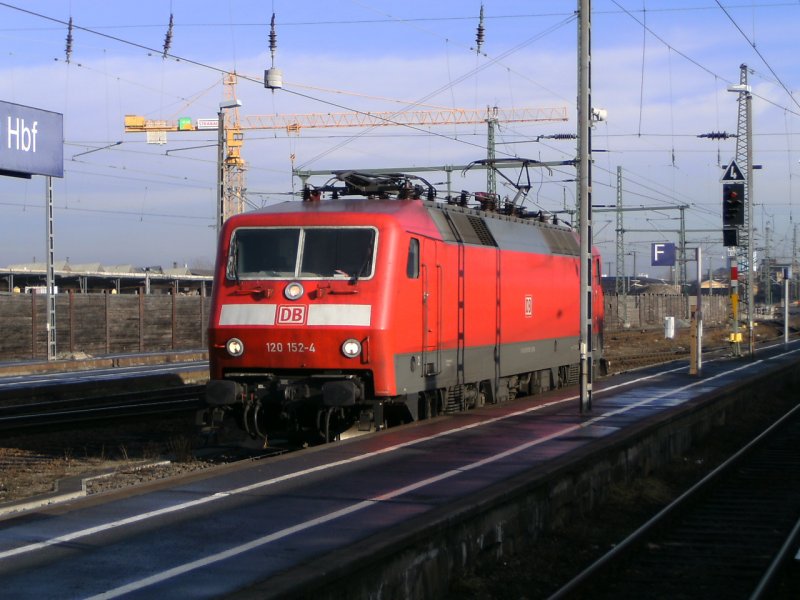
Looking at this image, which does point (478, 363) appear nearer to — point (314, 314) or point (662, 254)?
point (314, 314)

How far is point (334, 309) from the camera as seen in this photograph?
14484 millimetres

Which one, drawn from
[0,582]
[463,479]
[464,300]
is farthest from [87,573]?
[464,300]

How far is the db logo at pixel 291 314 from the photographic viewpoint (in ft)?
47.7

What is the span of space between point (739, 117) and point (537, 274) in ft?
70.8

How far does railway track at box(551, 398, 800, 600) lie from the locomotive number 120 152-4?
5.19 meters

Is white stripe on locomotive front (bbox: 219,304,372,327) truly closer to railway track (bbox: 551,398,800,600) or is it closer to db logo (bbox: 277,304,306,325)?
db logo (bbox: 277,304,306,325)

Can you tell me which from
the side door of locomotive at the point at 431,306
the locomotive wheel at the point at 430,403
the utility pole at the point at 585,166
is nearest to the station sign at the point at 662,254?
the utility pole at the point at 585,166

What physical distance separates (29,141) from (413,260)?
29.0 feet

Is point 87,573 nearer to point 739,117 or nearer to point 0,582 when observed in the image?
point 0,582

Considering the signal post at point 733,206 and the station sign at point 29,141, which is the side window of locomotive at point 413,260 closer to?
the station sign at point 29,141

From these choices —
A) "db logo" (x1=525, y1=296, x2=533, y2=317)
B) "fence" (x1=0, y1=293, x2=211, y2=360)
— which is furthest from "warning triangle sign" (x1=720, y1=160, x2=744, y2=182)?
"fence" (x1=0, y1=293, x2=211, y2=360)

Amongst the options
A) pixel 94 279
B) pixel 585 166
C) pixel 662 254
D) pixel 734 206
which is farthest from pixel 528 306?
pixel 662 254

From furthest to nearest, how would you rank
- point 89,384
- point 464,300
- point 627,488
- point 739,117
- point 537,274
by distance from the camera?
1. point 739,117
2. point 89,384
3. point 537,274
4. point 464,300
5. point 627,488

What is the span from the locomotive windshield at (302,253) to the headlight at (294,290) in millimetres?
141
